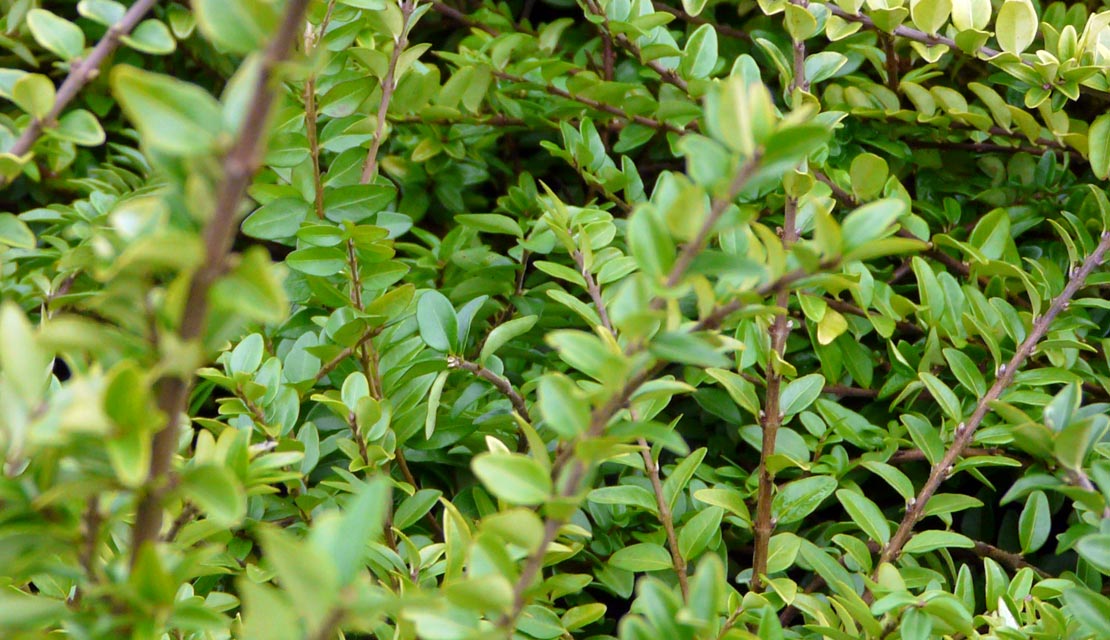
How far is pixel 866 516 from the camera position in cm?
79

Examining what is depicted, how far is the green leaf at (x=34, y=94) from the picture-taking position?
1.91 feet

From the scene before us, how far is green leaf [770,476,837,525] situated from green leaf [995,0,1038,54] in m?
0.47

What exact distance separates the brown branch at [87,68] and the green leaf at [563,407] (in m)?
0.29

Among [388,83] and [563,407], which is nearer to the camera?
[563,407]

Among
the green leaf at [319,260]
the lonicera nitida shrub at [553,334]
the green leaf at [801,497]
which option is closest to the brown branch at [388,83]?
the lonicera nitida shrub at [553,334]

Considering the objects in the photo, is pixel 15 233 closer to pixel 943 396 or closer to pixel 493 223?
pixel 493 223

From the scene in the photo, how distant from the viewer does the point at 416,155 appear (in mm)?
1158

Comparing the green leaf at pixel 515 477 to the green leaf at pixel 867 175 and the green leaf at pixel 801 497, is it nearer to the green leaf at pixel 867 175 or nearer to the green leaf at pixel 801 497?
the green leaf at pixel 801 497

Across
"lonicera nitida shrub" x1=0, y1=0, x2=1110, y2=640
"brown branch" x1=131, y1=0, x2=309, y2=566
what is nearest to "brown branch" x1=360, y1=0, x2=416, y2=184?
"lonicera nitida shrub" x1=0, y1=0, x2=1110, y2=640

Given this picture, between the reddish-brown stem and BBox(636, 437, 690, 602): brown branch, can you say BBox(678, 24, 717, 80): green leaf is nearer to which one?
the reddish-brown stem

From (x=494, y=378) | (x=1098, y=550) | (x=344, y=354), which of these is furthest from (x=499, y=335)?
(x=1098, y=550)

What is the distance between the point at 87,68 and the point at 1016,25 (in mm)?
824

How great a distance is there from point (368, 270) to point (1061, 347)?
0.61 m

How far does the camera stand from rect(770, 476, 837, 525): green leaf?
2.74ft
